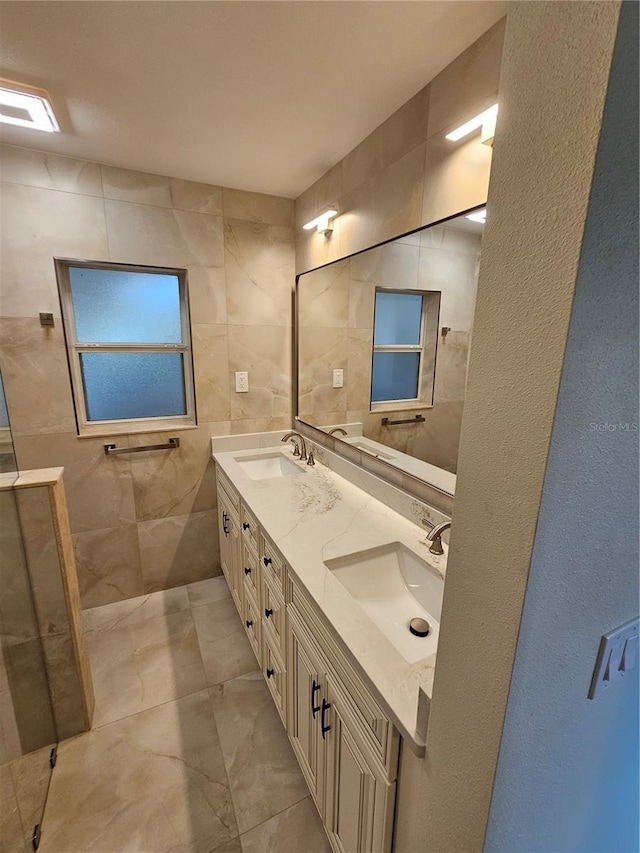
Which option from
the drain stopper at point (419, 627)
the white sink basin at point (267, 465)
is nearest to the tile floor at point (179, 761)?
the drain stopper at point (419, 627)

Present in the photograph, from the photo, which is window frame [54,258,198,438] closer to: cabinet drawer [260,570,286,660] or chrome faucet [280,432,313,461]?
chrome faucet [280,432,313,461]

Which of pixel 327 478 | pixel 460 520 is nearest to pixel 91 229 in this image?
pixel 327 478

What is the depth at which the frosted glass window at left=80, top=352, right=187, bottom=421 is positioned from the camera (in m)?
2.19

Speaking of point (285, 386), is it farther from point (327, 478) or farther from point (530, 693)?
point (530, 693)

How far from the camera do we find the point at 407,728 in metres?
0.74

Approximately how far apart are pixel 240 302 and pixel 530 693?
2.31 m

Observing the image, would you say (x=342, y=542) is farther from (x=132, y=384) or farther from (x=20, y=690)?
(x=132, y=384)

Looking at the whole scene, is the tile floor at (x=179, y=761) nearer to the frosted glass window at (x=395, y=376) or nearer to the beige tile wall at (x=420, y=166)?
the frosted glass window at (x=395, y=376)

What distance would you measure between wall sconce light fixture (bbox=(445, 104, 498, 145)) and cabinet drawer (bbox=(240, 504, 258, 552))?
1597mm

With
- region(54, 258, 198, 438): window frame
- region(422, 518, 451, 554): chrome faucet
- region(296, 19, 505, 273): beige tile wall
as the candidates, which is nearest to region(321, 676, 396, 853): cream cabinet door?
region(422, 518, 451, 554): chrome faucet

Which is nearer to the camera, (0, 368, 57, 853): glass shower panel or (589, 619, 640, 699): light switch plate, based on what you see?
(589, 619, 640, 699): light switch plate

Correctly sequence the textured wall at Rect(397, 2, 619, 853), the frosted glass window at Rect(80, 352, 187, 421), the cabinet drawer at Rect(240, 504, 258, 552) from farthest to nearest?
the frosted glass window at Rect(80, 352, 187, 421), the cabinet drawer at Rect(240, 504, 258, 552), the textured wall at Rect(397, 2, 619, 853)

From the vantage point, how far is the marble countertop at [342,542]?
2.71 feet

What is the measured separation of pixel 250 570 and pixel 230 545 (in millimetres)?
440
